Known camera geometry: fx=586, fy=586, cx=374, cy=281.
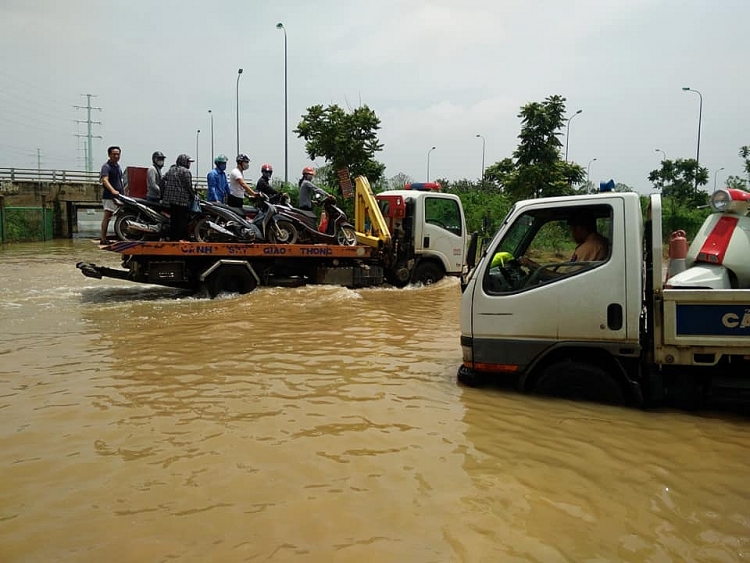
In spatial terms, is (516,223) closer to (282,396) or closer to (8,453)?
(282,396)

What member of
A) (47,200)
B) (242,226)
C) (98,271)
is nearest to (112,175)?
(98,271)

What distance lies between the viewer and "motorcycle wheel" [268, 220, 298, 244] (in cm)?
1159

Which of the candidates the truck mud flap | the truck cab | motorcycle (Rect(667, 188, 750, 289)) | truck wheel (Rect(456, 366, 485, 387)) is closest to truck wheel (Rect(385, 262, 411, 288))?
the truck cab

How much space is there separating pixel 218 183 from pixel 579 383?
8.88 metres

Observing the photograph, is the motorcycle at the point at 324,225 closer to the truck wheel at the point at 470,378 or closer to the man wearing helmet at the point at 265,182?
the man wearing helmet at the point at 265,182

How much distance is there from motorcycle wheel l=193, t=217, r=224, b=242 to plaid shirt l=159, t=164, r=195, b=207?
504 millimetres

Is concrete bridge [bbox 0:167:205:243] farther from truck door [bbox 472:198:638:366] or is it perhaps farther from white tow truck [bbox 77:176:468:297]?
truck door [bbox 472:198:638:366]

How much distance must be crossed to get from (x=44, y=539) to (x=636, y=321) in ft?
13.1

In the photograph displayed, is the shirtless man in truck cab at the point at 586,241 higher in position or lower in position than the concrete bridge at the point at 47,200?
lower

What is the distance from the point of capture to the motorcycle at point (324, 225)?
11883mm

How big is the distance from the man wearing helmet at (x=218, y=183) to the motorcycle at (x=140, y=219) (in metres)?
1.08

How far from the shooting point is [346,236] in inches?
493

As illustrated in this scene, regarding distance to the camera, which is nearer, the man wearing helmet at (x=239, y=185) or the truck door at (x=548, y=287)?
the truck door at (x=548, y=287)

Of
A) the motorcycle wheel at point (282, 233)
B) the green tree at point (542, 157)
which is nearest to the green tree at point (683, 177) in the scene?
the green tree at point (542, 157)
